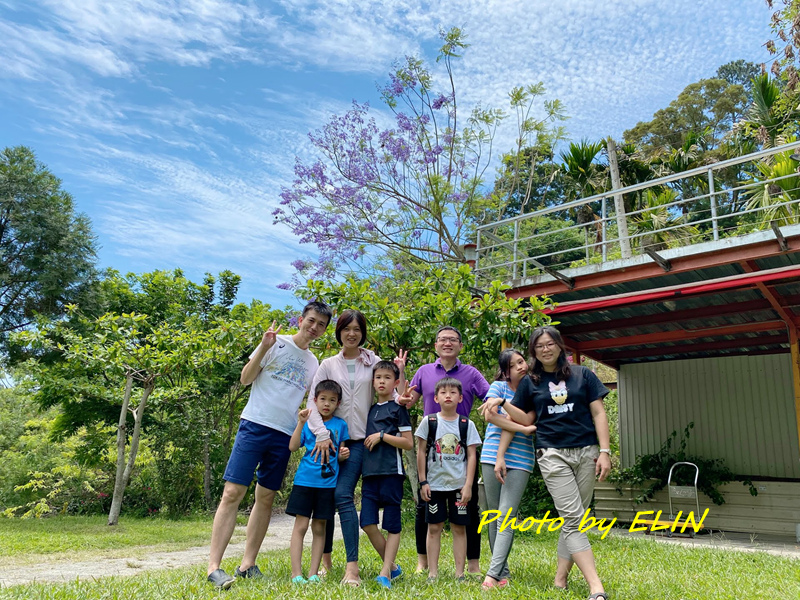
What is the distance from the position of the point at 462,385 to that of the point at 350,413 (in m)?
0.77

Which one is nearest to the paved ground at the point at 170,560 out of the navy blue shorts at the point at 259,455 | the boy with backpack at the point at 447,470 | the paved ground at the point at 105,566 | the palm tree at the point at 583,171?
the paved ground at the point at 105,566

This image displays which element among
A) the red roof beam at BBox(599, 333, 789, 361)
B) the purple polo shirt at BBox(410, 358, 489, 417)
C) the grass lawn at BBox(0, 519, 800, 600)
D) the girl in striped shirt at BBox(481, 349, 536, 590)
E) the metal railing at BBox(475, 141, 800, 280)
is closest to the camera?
the grass lawn at BBox(0, 519, 800, 600)

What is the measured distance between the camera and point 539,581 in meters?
3.59

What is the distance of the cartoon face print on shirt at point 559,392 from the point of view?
10.7 feet

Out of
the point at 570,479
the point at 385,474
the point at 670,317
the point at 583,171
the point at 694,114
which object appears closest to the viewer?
the point at 570,479

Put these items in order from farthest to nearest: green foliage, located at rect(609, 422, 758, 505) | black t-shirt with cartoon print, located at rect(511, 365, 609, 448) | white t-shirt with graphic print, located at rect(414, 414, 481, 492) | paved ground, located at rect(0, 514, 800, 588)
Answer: green foliage, located at rect(609, 422, 758, 505) < paved ground, located at rect(0, 514, 800, 588) < white t-shirt with graphic print, located at rect(414, 414, 481, 492) < black t-shirt with cartoon print, located at rect(511, 365, 609, 448)

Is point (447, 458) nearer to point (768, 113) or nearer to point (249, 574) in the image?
point (249, 574)

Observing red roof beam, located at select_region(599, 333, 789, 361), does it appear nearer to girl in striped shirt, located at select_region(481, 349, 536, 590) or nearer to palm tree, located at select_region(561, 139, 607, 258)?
palm tree, located at select_region(561, 139, 607, 258)

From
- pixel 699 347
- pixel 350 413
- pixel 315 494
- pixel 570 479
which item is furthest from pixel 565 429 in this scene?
pixel 699 347

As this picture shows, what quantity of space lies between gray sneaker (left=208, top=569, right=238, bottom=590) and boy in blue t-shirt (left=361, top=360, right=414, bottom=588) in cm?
79

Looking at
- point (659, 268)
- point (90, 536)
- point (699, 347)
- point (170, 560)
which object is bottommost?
point (90, 536)

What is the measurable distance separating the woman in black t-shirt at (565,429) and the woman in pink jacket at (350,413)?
790 mm

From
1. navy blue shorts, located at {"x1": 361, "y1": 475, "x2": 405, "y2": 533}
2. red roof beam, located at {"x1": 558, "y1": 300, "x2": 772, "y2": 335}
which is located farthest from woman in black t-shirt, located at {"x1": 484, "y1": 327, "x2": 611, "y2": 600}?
red roof beam, located at {"x1": 558, "y1": 300, "x2": 772, "y2": 335}

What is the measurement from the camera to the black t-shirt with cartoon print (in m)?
3.21
